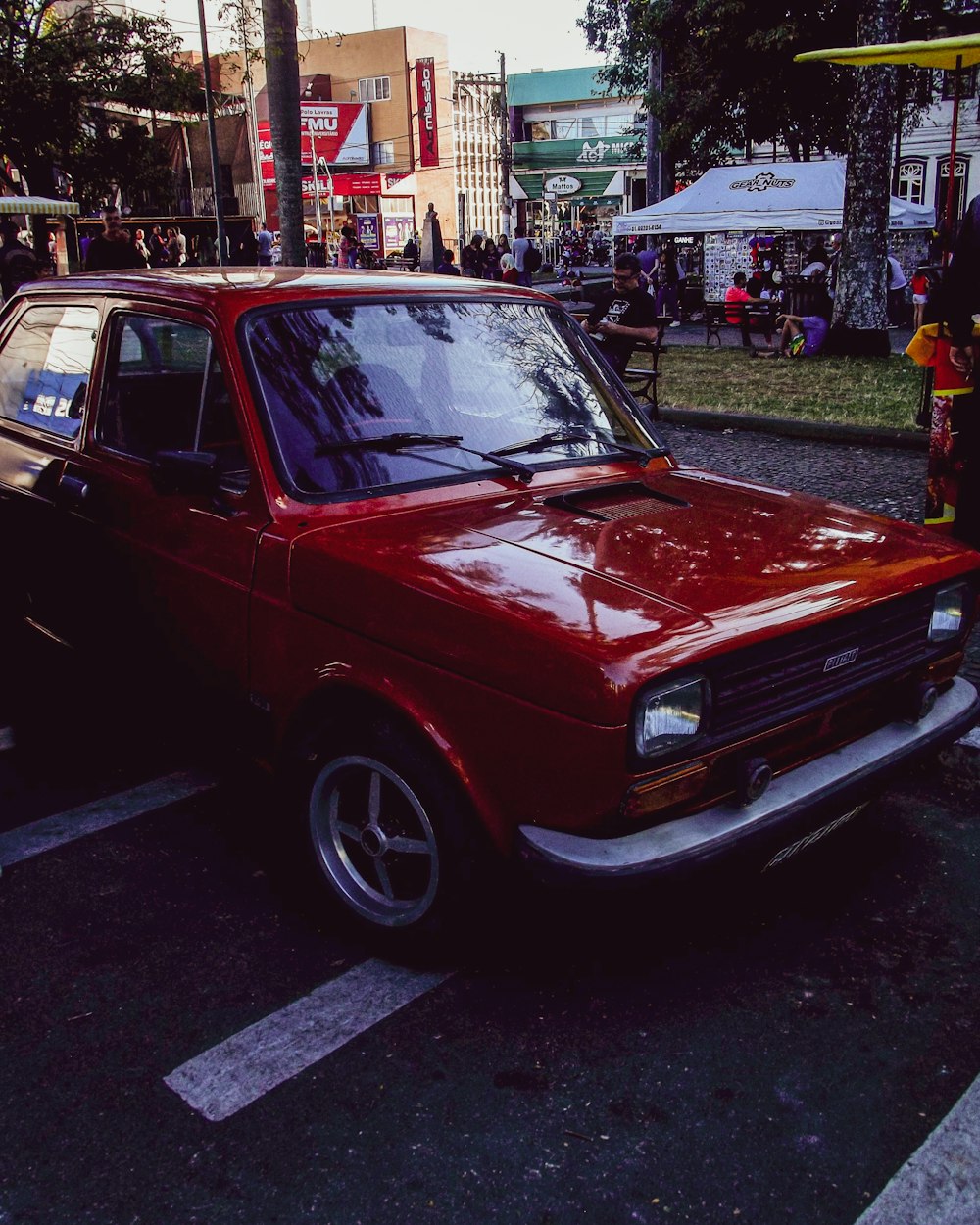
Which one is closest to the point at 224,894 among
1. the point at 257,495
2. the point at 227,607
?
the point at 227,607

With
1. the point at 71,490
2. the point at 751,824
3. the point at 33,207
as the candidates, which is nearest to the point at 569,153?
the point at 33,207

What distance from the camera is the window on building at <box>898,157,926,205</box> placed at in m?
35.2

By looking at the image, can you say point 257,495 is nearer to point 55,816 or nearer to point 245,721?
point 245,721

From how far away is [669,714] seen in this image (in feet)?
8.31

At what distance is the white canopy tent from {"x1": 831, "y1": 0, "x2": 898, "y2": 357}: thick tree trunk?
4.20 metres

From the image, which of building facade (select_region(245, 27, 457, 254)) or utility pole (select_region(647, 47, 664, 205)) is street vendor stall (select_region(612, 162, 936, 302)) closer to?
utility pole (select_region(647, 47, 664, 205))

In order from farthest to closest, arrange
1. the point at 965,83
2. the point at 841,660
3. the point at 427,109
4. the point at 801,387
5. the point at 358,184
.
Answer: the point at 427,109
the point at 358,184
the point at 965,83
the point at 801,387
the point at 841,660

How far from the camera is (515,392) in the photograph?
12.4 feet

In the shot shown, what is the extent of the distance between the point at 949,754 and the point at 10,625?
3.84m

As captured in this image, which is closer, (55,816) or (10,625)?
(55,816)

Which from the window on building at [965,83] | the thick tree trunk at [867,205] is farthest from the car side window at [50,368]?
the window on building at [965,83]

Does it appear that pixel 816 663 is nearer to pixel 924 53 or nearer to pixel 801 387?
pixel 924 53

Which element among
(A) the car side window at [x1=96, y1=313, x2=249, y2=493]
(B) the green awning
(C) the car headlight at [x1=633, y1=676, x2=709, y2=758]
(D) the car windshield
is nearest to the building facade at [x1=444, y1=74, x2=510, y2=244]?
(B) the green awning

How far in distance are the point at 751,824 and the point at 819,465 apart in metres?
7.00
